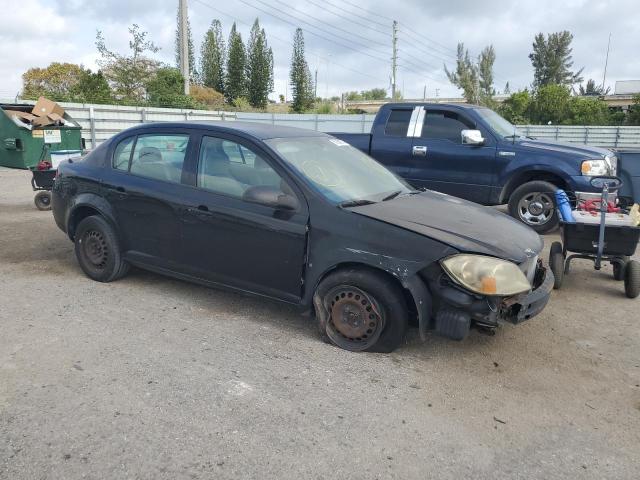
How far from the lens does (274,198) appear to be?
388cm

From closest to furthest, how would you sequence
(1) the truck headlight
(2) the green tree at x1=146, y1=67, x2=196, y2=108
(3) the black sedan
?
(3) the black sedan
(1) the truck headlight
(2) the green tree at x1=146, y1=67, x2=196, y2=108

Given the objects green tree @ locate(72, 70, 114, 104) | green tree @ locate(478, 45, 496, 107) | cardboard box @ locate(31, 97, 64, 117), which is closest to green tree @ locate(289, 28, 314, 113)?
green tree @ locate(478, 45, 496, 107)

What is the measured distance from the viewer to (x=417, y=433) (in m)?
2.87

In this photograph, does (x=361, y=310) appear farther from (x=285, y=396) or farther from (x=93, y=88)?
(x=93, y=88)

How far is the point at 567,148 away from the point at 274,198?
224 inches

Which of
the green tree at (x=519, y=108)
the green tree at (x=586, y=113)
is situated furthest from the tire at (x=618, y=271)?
the green tree at (x=519, y=108)

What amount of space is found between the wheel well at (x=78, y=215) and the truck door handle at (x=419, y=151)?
5.07m

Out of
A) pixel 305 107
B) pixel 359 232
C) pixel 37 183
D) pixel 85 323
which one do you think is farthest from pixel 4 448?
pixel 305 107

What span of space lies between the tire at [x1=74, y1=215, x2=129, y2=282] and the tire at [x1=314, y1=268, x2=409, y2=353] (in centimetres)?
221

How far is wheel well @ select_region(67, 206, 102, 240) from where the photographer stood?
509 centimetres

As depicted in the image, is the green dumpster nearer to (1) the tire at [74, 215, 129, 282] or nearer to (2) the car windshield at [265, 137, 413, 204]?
(1) the tire at [74, 215, 129, 282]

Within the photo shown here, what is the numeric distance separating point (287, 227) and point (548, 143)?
5732 millimetres

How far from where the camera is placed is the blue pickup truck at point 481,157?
7.62 meters

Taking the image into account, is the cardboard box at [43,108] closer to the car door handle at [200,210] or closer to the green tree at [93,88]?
the car door handle at [200,210]
